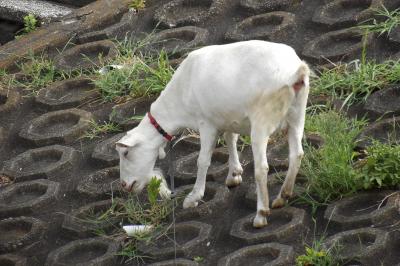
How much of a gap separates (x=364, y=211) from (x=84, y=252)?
175cm

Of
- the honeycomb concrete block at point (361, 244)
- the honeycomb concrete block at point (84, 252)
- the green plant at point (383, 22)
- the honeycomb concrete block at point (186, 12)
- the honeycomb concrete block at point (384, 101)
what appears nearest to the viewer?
the honeycomb concrete block at point (361, 244)

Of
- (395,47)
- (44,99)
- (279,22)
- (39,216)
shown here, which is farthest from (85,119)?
(395,47)

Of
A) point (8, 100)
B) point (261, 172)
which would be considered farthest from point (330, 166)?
point (8, 100)

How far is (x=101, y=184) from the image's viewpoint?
7.52m

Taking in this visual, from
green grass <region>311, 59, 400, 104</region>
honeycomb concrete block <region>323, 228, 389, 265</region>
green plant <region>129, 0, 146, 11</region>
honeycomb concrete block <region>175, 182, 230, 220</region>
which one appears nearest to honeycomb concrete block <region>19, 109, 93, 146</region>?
honeycomb concrete block <region>175, 182, 230, 220</region>

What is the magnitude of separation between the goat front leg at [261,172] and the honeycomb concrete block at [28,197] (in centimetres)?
159

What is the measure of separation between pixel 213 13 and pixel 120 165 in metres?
2.67

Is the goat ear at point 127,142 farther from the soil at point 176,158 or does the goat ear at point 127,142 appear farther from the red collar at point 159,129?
the soil at point 176,158

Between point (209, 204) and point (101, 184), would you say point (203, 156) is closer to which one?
point (209, 204)

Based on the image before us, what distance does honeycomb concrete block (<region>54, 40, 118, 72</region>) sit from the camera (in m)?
9.05

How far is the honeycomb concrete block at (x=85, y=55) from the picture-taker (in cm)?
905

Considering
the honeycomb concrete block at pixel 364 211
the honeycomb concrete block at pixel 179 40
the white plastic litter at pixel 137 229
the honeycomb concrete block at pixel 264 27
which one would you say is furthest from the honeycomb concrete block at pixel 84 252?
the honeycomb concrete block at pixel 264 27

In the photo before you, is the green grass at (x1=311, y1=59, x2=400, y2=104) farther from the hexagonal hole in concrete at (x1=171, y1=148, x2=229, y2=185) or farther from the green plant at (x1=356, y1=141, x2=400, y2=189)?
the green plant at (x1=356, y1=141, x2=400, y2=189)

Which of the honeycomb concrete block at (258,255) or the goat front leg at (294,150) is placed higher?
the goat front leg at (294,150)
